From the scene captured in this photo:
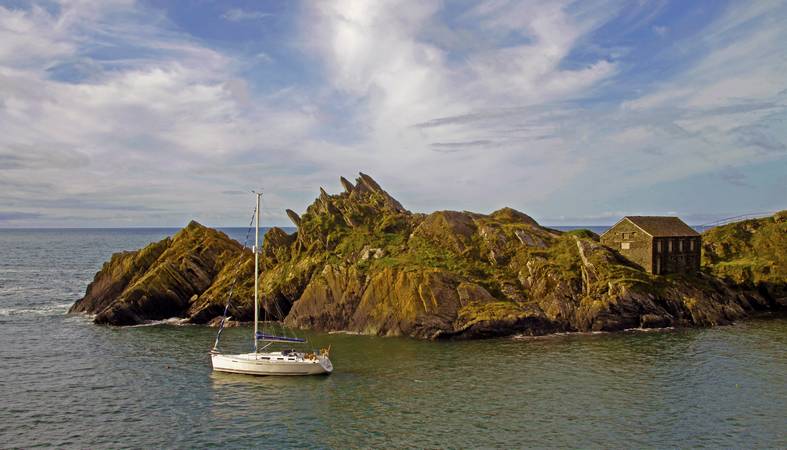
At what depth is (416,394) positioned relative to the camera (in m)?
50.1

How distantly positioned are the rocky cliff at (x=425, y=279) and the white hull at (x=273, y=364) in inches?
756

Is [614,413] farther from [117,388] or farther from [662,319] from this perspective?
[117,388]

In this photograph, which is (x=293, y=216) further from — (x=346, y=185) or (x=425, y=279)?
(x=425, y=279)

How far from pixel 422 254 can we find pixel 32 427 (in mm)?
54650

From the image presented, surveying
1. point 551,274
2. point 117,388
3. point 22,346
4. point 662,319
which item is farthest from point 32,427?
point 662,319

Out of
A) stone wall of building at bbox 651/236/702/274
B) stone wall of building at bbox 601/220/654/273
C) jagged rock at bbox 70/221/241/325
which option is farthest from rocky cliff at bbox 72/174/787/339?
stone wall of building at bbox 601/220/654/273

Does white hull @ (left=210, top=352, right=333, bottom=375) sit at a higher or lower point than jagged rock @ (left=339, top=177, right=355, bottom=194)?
lower

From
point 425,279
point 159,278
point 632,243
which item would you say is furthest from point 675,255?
point 159,278

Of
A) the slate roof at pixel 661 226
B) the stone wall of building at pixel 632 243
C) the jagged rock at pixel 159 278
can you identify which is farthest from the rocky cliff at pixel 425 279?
the slate roof at pixel 661 226

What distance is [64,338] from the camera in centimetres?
7438

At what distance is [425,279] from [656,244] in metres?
38.7

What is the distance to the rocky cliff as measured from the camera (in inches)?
3007

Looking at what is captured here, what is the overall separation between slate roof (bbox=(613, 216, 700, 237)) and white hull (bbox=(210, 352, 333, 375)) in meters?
59.2

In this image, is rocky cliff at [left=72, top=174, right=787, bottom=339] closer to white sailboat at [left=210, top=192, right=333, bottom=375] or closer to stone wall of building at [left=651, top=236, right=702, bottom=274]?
stone wall of building at [left=651, top=236, right=702, bottom=274]
